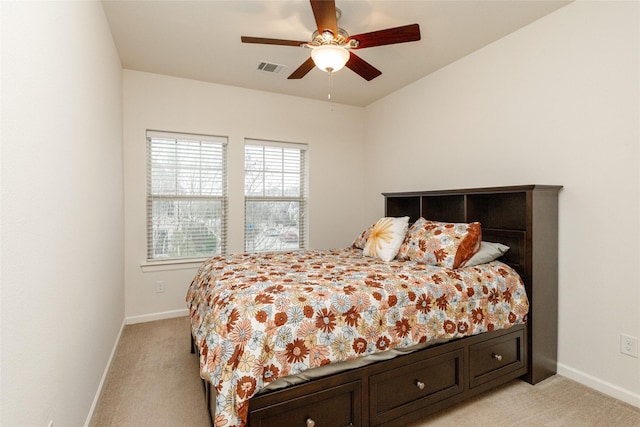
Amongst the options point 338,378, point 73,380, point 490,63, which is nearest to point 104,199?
point 73,380

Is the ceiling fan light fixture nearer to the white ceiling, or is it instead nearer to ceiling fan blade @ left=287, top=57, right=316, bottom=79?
ceiling fan blade @ left=287, top=57, right=316, bottom=79

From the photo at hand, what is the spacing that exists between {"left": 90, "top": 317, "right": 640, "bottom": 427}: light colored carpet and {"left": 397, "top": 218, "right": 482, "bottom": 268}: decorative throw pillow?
35.0 inches

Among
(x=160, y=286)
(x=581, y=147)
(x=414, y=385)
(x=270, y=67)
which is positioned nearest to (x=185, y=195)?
(x=160, y=286)

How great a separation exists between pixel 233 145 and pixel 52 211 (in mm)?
2723

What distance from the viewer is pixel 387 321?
174 cm

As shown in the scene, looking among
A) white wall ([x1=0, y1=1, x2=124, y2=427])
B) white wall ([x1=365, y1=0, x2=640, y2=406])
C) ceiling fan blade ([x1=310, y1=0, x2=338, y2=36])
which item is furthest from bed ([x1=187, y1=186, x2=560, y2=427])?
ceiling fan blade ([x1=310, y1=0, x2=338, y2=36])

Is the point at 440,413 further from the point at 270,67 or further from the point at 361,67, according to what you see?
the point at 270,67

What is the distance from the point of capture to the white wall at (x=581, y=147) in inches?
81.4

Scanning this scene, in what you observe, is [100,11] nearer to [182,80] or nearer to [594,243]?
[182,80]

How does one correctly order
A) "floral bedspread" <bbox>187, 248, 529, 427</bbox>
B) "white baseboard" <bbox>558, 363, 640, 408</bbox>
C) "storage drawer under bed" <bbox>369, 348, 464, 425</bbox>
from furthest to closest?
1. "white baseboard" <bbox>558, 363, 640, 408</bbox>
2. "storage drawer under bed" <bbox>369, 348, 464, 425</bbox>
3. "floral bedspread" <bbox>187, 248, 529, 427</bbox>

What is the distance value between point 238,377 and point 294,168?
3.25m

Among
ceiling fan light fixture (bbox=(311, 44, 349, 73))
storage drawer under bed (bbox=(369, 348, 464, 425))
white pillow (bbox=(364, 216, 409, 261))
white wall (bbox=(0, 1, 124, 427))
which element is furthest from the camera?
white pillow (bbox=(364, 216, 409, 261))

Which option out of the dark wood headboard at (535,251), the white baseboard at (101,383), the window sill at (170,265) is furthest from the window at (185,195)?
the dark wood headboard at (535,251)

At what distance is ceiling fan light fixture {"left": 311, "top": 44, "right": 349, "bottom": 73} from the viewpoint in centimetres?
214
